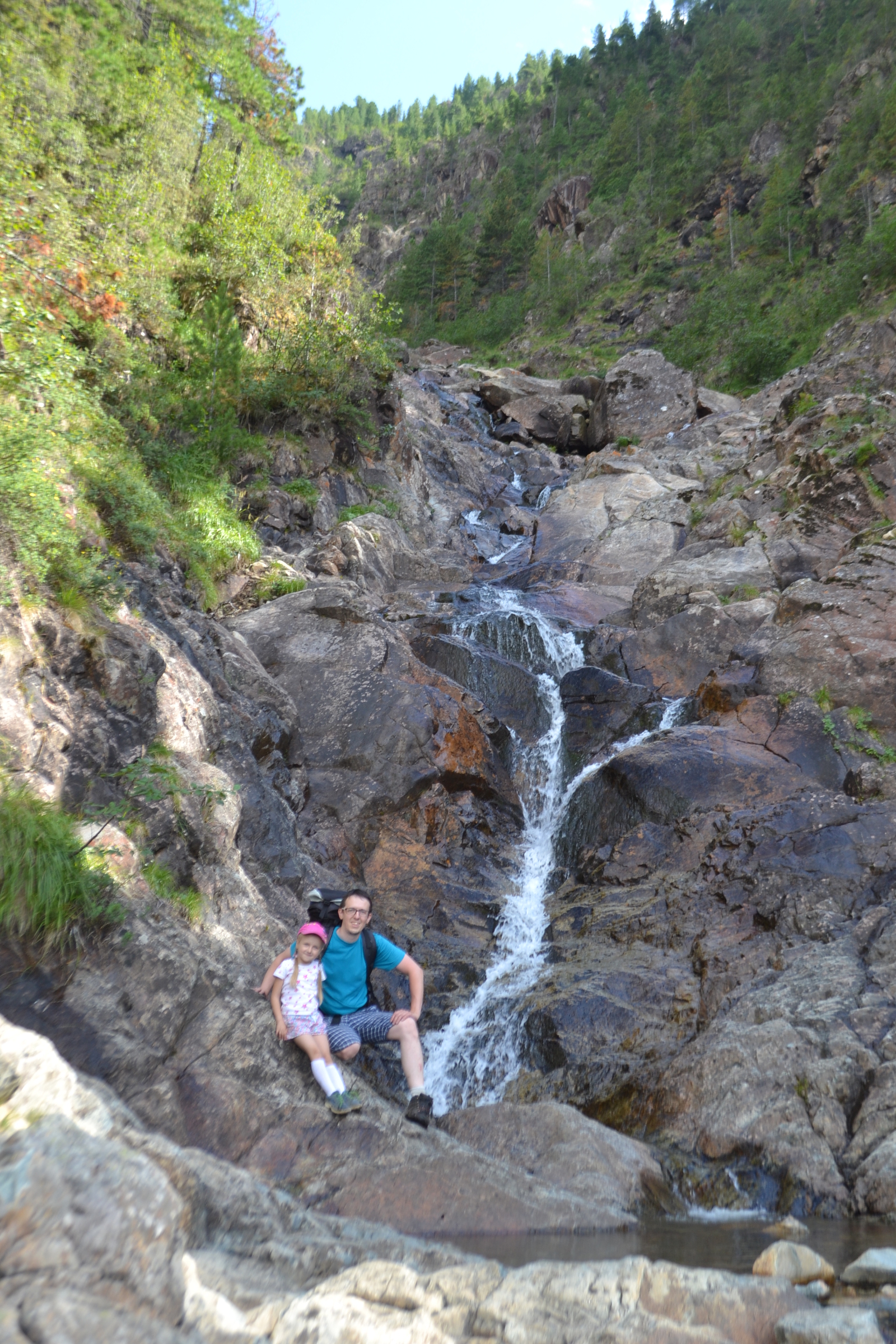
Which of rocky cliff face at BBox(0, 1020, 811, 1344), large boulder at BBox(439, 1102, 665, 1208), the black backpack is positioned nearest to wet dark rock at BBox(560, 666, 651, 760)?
the black backpack

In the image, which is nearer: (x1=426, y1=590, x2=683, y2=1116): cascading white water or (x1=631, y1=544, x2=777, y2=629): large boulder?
(x1=426, y1=590, x2=683, y2=1116): cascading white water

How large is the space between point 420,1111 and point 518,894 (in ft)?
18.2

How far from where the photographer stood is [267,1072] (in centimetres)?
525

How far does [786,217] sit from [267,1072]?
62185mm

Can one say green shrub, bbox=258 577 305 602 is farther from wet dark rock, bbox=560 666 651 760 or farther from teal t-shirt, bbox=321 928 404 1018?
teal t-shirt, bbox=321 928 404 1018

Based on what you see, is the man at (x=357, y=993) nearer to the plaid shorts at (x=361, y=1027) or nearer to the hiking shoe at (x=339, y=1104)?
the plaid shorts at (x=361, y=1027)

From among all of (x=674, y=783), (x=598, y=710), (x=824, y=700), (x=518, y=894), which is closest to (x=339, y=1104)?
(x=518, y=894)

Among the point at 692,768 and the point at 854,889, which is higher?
the point at 692,768

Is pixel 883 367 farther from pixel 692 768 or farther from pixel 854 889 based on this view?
pixel 854 889

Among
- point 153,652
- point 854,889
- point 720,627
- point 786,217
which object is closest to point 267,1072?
point 153,652

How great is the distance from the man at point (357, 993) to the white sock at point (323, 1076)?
0.45 m

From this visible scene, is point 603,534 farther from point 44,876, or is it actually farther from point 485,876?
point 44,876

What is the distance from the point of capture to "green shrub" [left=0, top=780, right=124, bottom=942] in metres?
4.46

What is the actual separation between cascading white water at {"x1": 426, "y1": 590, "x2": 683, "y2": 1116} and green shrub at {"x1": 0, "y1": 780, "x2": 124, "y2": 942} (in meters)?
4.67
